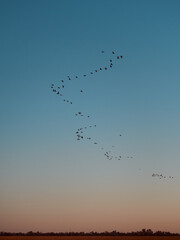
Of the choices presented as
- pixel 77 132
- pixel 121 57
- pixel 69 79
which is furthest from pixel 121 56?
pixel 77 132

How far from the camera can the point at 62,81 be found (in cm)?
3872

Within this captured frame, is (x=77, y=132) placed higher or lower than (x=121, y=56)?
lower

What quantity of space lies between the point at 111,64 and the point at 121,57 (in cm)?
122

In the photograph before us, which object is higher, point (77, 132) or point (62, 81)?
point (62, 81)

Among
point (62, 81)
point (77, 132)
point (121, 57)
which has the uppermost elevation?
point (121, 57)

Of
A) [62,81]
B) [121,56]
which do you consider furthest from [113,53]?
[62,81]

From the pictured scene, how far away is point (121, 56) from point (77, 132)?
9.72 m

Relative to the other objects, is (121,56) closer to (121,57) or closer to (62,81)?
(121,57)

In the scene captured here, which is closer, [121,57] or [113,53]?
[113,53]

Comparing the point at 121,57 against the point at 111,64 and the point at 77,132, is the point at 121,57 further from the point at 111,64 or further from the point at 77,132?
the point at 77,132

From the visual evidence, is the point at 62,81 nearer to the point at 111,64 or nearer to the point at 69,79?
the point at 69,79

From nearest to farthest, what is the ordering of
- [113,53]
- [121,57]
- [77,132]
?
[113,53], [121,57], [77,132]

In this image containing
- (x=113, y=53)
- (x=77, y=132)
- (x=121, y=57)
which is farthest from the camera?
(x=77, y=132)

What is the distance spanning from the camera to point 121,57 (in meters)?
38.5
